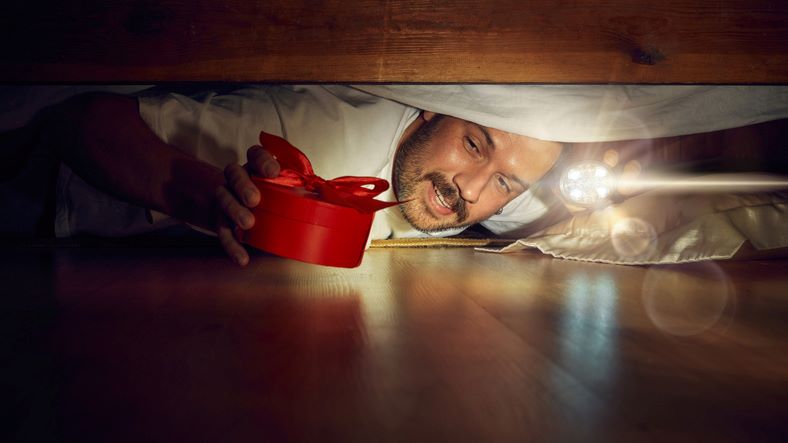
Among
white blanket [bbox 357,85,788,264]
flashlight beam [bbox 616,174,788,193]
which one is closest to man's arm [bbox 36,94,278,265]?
white blanket [bbox 357,85,788,264]

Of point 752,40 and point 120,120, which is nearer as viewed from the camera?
point 752,40

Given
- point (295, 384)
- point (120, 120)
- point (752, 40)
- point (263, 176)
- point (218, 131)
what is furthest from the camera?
point (218, 131)

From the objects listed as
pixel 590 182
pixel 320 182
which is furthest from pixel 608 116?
pixel 320 182

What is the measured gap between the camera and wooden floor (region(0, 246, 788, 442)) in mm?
310

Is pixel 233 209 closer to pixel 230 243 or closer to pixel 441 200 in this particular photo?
pixel 230 243

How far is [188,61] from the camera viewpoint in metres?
0.94

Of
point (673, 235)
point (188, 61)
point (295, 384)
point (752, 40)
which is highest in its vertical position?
point (752, 40)

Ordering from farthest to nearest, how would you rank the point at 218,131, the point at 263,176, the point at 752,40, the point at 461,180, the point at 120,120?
the point at 461,180 < the point at 218,131 < the point at 120,120 < the point at 752,40 < the point at 263,176

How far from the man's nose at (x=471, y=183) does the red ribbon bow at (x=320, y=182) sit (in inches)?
30.9

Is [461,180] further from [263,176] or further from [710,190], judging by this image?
[263,176]

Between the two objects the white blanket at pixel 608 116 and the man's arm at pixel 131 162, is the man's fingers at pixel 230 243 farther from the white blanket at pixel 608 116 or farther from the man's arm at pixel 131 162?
the white blanket at pixel 608 116

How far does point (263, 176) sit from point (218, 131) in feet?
1.89

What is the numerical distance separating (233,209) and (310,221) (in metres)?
0.13

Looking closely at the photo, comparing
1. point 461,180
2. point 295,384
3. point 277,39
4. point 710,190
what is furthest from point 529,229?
point 295,384
